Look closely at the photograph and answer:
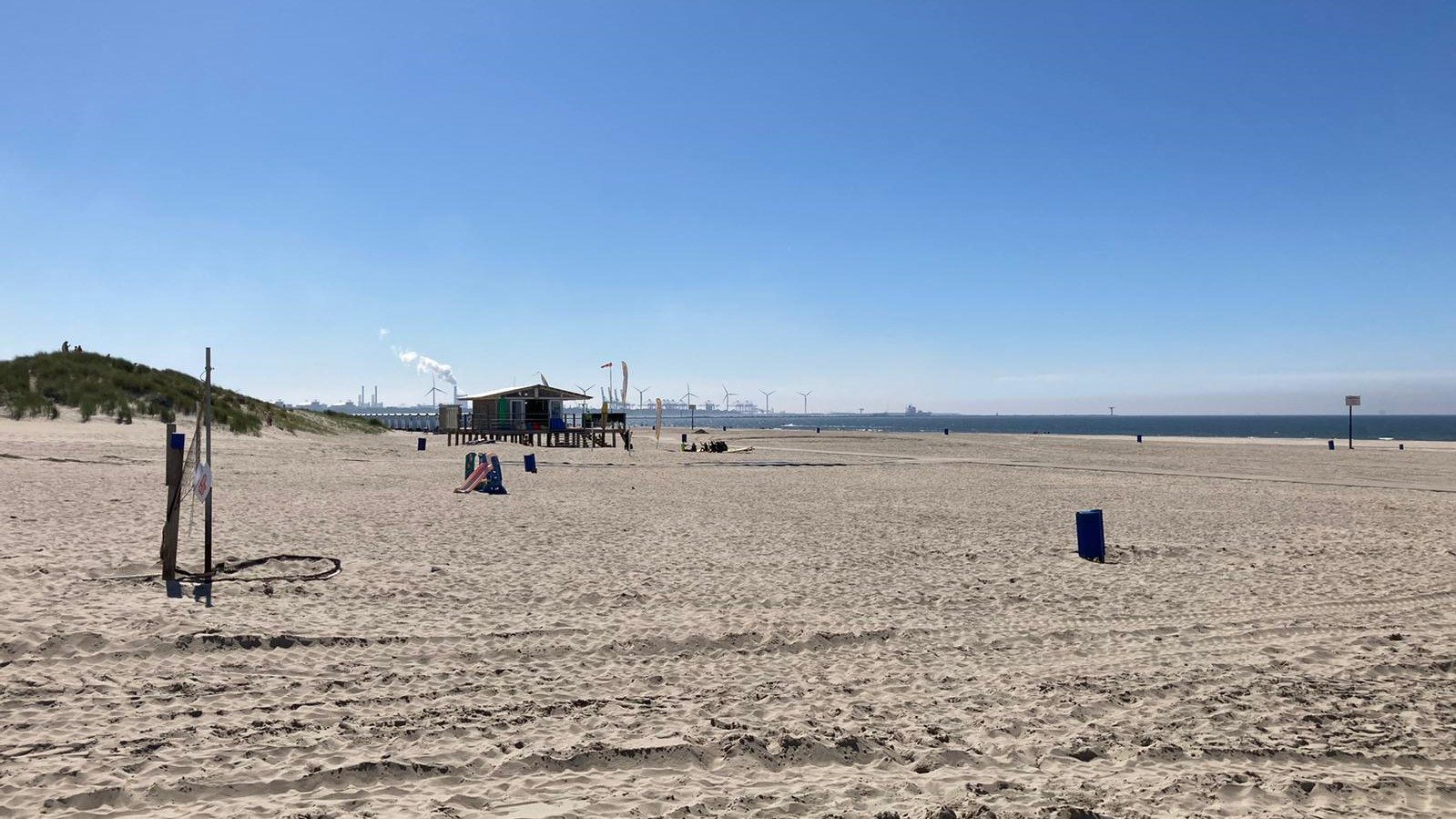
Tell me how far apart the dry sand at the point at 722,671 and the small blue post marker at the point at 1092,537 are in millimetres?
311

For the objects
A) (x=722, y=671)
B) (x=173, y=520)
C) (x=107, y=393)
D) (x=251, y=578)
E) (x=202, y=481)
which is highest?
(x=107, y=393)

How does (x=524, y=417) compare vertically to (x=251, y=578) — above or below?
above

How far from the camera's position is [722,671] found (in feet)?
20.9

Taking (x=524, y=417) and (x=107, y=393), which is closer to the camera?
(x=107, y=393)

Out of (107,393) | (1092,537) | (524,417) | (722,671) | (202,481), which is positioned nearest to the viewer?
(722,671)

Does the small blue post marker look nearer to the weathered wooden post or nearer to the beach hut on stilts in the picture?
the weathered wooden post

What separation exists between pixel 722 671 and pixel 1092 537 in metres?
6.94

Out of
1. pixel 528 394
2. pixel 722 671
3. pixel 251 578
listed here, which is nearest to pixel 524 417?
pixel 528 394

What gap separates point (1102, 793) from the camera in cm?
436

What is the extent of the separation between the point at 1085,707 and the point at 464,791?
13.1ft

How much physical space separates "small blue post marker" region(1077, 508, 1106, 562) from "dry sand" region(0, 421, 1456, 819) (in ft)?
1.02

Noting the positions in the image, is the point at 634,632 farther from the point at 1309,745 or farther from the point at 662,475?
the point at 662,475

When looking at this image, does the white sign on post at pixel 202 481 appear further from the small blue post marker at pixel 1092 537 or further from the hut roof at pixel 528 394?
the hut roof at pixel 528 394

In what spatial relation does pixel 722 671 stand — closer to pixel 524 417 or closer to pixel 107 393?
pixel 107 393
